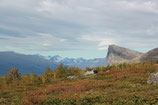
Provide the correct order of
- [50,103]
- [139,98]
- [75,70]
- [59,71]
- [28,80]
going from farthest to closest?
[75,70] → [59,71] → [28,80] → [50,103] → [139,98]

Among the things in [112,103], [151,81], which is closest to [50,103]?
[112,103]

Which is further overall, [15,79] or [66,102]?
[15,79]

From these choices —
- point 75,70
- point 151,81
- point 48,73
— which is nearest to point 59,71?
point 48,73

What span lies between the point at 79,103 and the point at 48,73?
5121 cm

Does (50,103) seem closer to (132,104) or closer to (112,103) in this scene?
(112,103)

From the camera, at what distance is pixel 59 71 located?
6556cm

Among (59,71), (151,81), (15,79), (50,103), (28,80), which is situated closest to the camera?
(50,103)

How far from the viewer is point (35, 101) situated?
14445mm

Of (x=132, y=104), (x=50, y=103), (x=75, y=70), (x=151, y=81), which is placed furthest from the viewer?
(x=75, y=70)

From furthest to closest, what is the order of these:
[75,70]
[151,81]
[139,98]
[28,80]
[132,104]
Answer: [75,70], [28,80], [151,81], [139,98], [132,104]

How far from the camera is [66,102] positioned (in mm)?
13773

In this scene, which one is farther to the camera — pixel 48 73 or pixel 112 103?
pixel 48 73

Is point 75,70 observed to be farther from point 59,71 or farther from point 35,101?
point 35,101

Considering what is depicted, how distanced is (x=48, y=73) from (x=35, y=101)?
49182 millimetres
